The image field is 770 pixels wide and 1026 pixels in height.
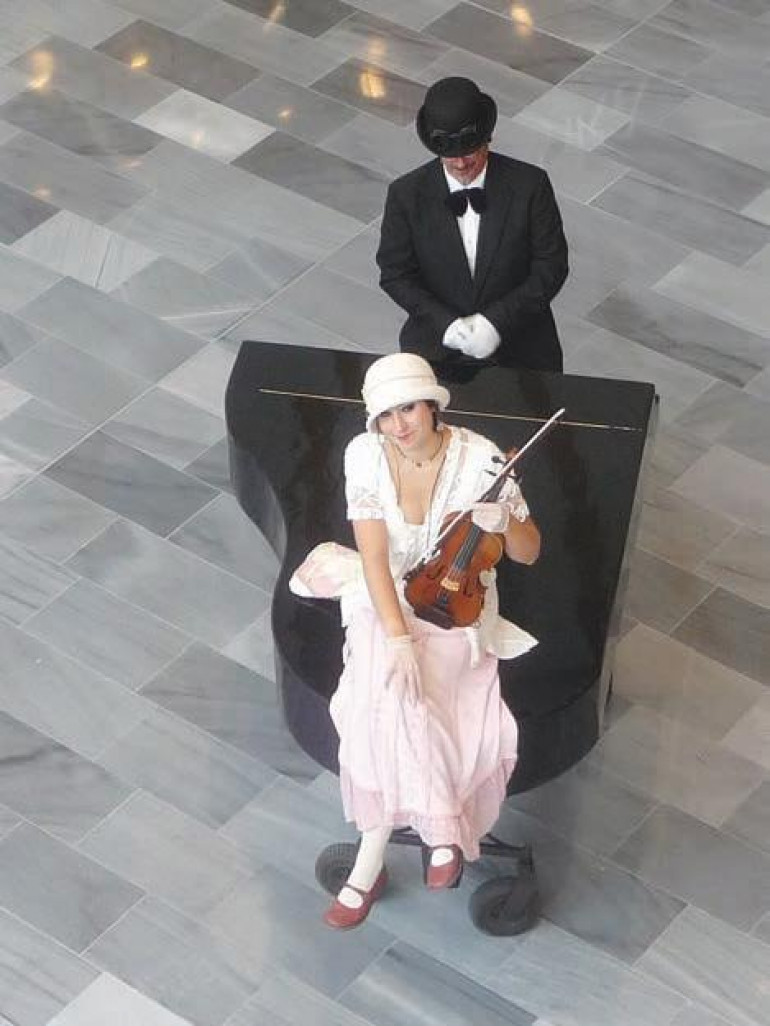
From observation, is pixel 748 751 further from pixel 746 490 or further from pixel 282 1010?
pixel 282 1010

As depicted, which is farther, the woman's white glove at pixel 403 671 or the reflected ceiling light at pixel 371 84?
the reflected ceiling light at pixel 371 84

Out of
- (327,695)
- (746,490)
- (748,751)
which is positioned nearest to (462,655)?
(327,695)

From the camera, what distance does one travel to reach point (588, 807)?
6.07m

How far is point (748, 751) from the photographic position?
6.21 m

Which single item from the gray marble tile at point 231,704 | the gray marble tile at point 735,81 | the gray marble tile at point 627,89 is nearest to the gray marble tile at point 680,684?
the gray marble tile at point 231,704

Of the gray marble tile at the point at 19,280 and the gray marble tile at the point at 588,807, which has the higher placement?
the gray marble tile at the point at 19,280

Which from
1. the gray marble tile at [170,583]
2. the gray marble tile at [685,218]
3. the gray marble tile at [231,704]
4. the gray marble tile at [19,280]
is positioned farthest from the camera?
the gray marble tile at [685,218]

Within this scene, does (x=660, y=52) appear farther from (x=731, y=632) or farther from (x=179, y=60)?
(x=731, y=632)

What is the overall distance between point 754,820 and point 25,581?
87.8 inches

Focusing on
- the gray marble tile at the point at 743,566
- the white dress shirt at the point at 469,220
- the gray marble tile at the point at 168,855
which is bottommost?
the gray marble tile at the point at 743,566

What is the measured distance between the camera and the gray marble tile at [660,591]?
21.7 ft

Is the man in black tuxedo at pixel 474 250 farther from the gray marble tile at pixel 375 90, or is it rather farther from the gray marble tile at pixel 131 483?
the gray marble tile at pixel 375 90

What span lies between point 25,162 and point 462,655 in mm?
3830

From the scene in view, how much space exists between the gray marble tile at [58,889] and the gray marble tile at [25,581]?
2.75 ft
